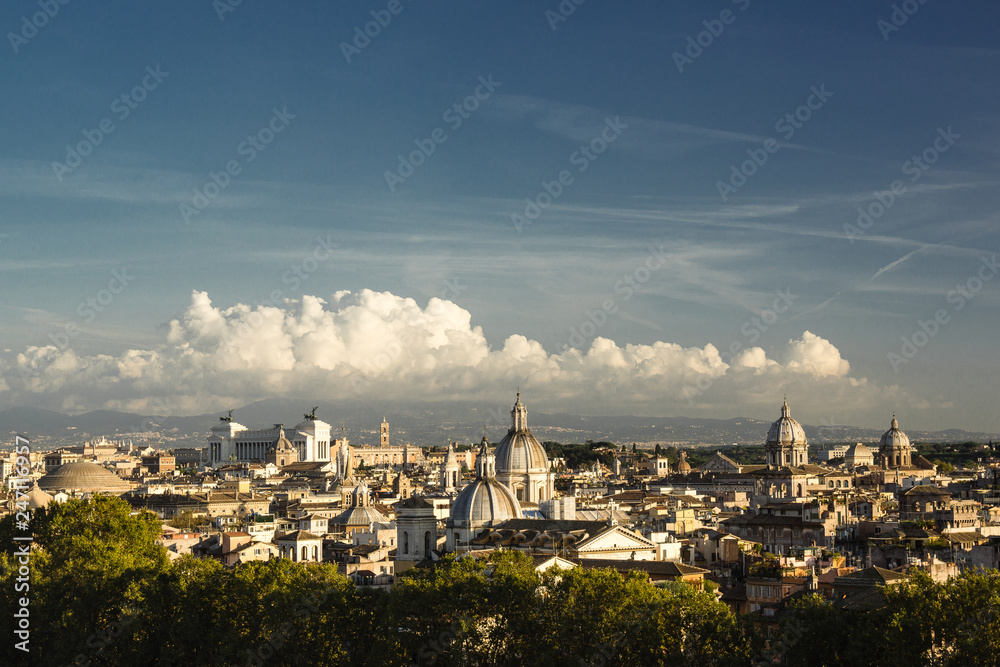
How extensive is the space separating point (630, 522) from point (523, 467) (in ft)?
38.7

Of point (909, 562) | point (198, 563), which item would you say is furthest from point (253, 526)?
point (909, 562)

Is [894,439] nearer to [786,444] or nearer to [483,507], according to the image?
[786,444]

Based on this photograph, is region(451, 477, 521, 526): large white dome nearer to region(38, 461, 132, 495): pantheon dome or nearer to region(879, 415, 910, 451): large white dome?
region(38, 461, 132, 495): pantheon dome

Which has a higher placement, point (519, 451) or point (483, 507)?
point (519, 451)

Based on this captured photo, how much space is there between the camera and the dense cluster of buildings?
6150 centimetres

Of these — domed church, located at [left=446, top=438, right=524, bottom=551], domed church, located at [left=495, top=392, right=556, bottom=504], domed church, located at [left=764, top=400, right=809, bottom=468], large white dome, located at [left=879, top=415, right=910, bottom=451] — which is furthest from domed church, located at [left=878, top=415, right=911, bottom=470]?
domed church, located at [left=446, top=438, right=524, bottom=551]

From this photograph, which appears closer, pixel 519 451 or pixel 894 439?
pixel 519 451

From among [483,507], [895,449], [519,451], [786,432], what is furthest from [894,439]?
[483,507]

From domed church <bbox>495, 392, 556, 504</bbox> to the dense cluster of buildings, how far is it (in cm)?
10

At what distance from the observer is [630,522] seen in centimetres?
8825

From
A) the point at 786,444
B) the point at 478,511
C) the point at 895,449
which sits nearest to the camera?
the point at 478,511

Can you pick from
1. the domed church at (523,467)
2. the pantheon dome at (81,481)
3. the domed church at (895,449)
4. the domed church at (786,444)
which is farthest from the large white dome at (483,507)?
the domed church at (895,449)

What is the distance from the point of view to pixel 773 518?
3398 inches

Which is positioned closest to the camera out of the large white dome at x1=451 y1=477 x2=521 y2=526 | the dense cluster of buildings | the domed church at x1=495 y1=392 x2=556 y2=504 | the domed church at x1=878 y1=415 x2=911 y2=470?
the dense cluster of buildings
